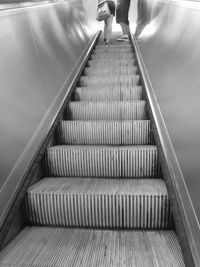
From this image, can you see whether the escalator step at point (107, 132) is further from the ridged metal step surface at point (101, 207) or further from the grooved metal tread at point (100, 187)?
the ridged metal step surface at point (101, 207)

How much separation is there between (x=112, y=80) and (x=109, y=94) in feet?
1.62

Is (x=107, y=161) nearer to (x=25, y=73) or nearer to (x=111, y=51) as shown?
(x=25, y=73)

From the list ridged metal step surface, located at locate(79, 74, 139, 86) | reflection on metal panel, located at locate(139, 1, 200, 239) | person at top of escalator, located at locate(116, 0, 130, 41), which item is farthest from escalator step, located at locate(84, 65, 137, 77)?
person at top of escalator, located at locate(116, 0, 130, 41)

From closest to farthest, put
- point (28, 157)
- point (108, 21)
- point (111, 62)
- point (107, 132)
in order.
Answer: point (28, 157)
point (107, 132)
point (111, 62)
point (108, 21)

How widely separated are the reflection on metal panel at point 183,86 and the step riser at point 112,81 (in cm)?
86

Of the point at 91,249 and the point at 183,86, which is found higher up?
the point at 183,86

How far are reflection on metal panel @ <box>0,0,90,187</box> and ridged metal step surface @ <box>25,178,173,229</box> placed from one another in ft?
1.00

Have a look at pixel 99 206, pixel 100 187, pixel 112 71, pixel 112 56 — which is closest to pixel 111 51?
pixel 112 56

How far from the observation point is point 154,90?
310 centimetres

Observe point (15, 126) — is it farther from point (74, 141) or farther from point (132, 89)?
point (132, 89)

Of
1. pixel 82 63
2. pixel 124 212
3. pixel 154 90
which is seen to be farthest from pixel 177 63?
pixel 82 63

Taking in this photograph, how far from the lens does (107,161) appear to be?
2.38m

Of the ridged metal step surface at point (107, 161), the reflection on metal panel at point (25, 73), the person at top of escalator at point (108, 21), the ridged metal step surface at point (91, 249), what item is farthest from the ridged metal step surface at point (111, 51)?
the ridged metal step surface at point (91, 249)

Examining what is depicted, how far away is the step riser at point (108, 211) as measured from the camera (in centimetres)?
191
